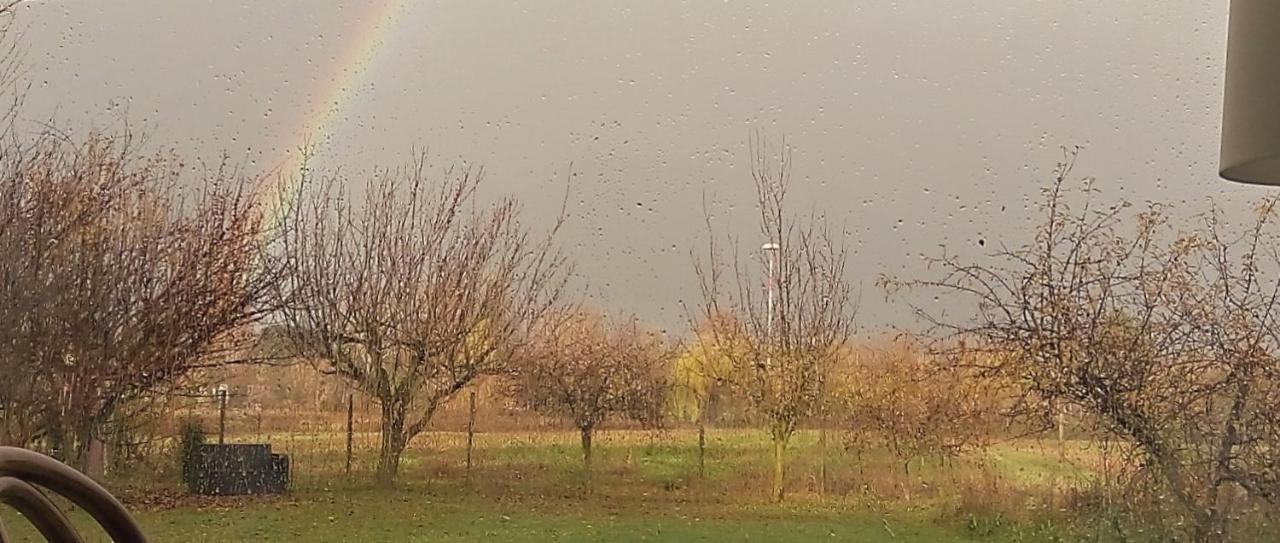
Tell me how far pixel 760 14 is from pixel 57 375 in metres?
1.03

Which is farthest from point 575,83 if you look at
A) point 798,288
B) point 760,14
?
point 798,288

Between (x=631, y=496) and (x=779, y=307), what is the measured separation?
0.31 m

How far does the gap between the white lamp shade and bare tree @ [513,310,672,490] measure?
745mm

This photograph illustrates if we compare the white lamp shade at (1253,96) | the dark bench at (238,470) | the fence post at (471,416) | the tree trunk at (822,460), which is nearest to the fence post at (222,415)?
the dark bench at (238,470)

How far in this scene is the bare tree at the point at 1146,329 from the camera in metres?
1.53

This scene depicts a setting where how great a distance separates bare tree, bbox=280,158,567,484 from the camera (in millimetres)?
1614

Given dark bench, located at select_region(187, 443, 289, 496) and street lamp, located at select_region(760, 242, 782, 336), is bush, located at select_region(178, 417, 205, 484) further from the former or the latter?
street lamp, located at select_region(760, 242, 782, 336)

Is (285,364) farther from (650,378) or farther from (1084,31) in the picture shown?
(1084,31)

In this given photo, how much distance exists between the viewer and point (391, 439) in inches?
64.2

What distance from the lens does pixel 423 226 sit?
1643 mm

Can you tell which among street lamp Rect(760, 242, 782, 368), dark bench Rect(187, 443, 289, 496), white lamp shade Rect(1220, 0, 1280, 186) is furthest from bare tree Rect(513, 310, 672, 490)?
white lamp shade Rect(1220, 0, 1280, 186)

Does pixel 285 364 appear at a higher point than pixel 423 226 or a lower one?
lower

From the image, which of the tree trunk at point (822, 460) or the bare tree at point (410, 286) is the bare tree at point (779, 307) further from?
the bare tree at point (410, 286)

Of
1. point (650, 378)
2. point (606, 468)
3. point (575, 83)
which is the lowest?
point (606, 468)
